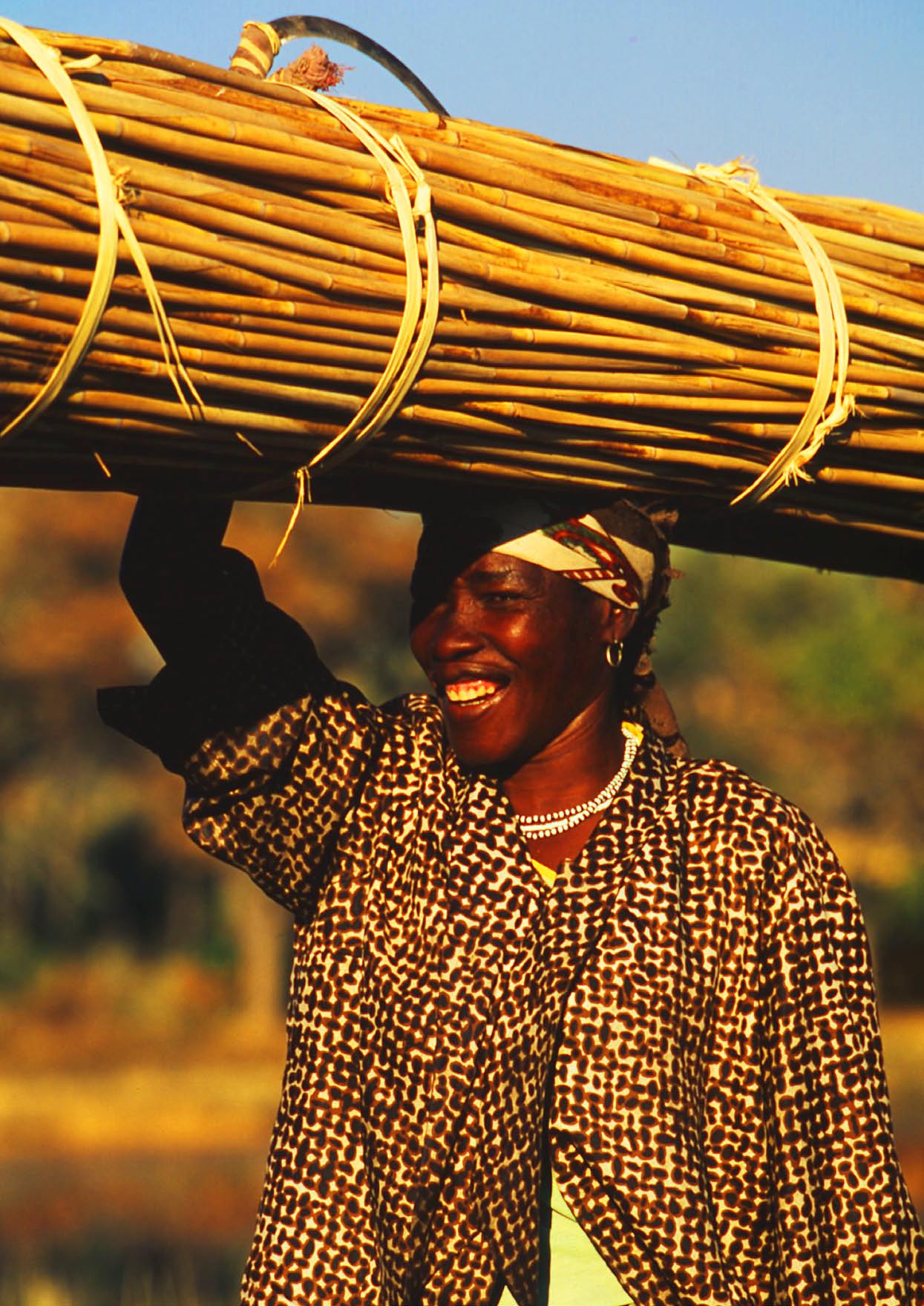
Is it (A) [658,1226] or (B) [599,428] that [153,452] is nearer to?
(B) [599,428]

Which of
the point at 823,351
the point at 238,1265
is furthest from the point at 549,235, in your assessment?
the point at 238,1265

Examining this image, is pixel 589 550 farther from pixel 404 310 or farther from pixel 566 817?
pixel 404 310

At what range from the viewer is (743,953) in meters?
2.64

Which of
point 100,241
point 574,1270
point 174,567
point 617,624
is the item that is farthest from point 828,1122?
point 100,241

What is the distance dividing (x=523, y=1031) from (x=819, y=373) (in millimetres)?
946

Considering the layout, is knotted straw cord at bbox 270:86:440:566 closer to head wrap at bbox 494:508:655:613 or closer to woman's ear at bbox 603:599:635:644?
head wrap at bbox 494:508:655:613

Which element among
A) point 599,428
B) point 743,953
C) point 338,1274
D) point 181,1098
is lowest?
point 338,1274

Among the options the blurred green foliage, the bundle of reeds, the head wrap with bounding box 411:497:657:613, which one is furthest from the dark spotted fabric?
the blurred green foliage

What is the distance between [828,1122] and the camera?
262 centimetres

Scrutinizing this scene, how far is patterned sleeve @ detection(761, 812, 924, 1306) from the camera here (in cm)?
260

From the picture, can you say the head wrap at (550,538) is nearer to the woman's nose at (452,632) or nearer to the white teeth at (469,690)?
the woman's nose at (452,632)

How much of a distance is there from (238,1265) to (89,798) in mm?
11659

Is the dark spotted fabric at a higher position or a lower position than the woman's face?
lower

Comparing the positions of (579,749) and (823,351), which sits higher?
(823,351)
